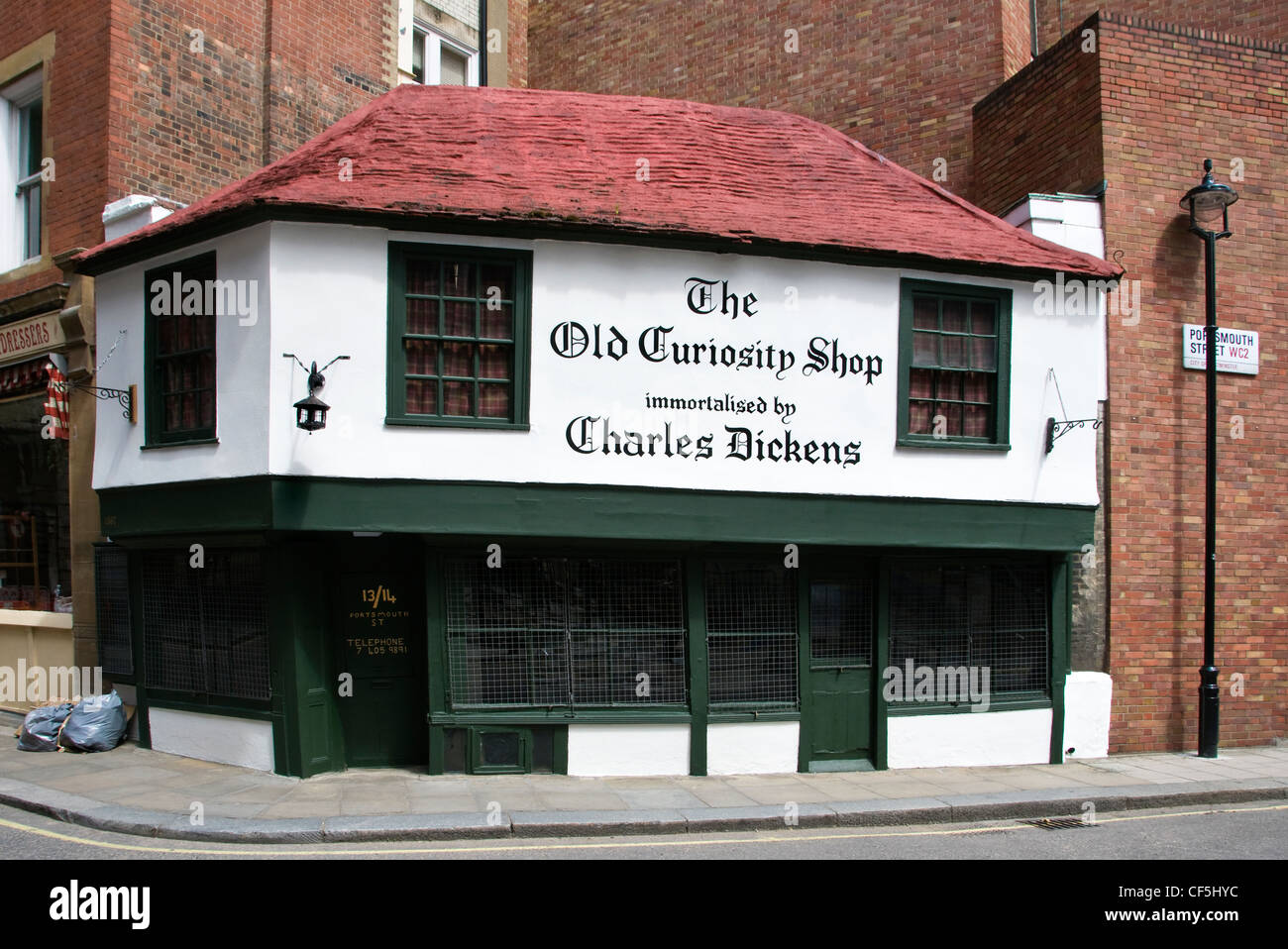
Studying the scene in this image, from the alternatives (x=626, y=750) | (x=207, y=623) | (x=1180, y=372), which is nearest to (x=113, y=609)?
(x=207, y=623)

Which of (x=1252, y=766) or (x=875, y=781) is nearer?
(x=875, y=781)

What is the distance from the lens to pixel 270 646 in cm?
987

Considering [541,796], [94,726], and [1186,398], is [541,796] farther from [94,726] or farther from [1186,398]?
[1186,398]

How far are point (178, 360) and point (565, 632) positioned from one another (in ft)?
14.9

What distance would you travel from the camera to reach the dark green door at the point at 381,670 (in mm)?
10180

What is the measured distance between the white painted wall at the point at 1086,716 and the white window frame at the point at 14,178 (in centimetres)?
1316

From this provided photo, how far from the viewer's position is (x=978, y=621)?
36.7 feet

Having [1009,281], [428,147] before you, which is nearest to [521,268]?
[428,147]

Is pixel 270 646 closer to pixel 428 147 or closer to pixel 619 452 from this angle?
pixel 619 452

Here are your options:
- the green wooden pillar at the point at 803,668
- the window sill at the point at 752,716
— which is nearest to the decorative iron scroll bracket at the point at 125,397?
the window sill at the point at 752,716

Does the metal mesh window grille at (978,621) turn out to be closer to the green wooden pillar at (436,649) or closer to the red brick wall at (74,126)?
the green wooden pillar at (436,649)

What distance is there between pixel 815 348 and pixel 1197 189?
15.6 feet

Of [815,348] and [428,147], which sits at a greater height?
[428,147]

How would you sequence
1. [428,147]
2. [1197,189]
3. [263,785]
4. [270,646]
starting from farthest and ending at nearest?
[1197,189]
[428,147]
[270,646]
[263,785]
